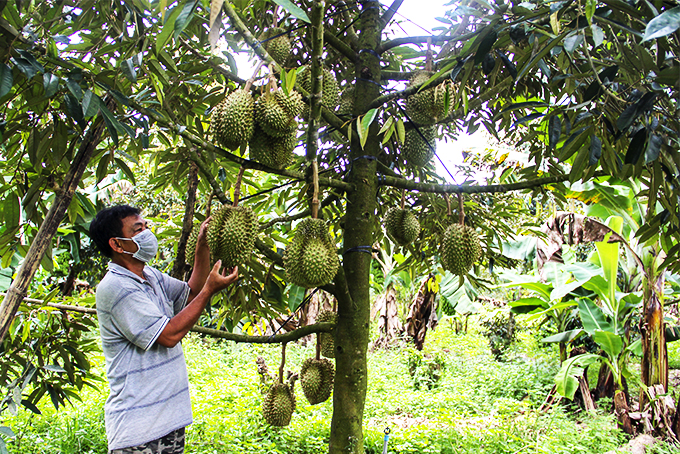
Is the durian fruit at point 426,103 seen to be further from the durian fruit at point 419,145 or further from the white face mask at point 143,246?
the white face mask at point 143,246

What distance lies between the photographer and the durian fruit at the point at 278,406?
75.7 inches

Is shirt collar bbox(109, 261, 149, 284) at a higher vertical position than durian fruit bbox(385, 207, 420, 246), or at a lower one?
lower

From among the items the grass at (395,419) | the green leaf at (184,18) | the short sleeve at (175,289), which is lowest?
the grass at (395,419)

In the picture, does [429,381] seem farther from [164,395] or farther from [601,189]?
[164,395]

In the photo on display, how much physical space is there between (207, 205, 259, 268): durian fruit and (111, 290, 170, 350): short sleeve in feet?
1.08

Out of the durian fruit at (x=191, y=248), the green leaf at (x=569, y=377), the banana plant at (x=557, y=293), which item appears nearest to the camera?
the durian fruit at (x=191, y=248)

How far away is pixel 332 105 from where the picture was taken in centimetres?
173

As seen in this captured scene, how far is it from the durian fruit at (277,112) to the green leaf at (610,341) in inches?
134

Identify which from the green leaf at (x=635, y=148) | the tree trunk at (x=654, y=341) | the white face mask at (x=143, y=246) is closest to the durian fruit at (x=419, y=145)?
the green leaf at (x=635, y=148)

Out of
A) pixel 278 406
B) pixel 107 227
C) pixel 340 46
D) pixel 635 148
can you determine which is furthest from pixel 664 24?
pixel 278 406

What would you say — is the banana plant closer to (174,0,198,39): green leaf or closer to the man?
the man

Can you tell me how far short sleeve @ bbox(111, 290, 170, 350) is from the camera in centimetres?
146

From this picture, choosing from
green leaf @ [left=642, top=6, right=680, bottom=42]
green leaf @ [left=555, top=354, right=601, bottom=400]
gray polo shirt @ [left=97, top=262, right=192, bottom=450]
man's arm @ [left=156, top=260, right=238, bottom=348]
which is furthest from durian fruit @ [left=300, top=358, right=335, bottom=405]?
green leaf @ [left=555, top=354, right=601, bottom=400]

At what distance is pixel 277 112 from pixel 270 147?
5.1 inches
